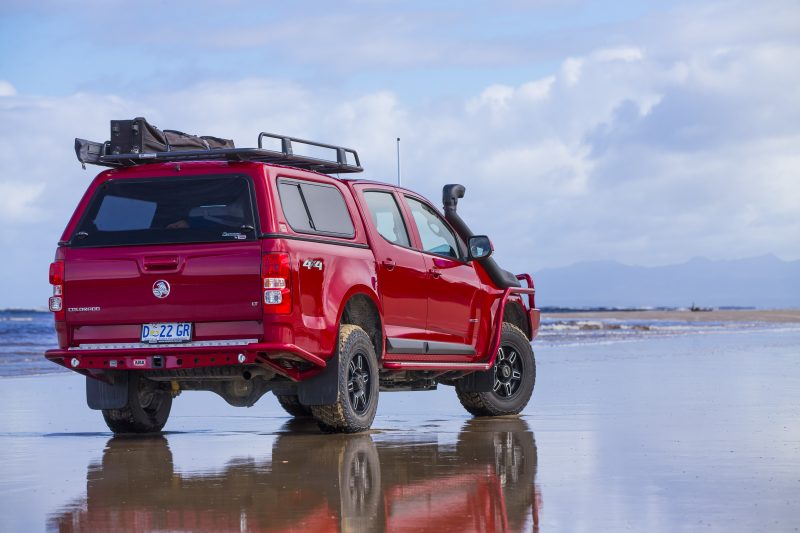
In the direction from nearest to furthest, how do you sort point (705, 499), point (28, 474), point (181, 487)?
point (705, 499) → point (181, 487) → point (28, 474)

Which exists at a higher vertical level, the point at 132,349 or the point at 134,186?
the point at 134,186

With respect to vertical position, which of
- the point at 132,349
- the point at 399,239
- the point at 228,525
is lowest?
the point at 228,525

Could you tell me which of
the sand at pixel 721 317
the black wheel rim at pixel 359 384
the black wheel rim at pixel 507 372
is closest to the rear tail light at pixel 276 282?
the black wheel rim at pixel 359 384

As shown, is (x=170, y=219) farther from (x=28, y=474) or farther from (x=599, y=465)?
(x=599, y=465)

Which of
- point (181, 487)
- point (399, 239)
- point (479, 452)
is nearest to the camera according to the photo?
point (181, 487)

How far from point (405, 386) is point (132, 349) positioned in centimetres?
312

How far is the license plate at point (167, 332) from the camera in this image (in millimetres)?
10375

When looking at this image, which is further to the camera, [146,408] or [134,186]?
[146,408]

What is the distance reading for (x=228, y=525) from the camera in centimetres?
666

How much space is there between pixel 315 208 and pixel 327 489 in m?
3.57

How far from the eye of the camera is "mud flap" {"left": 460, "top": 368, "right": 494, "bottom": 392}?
13.4 metres

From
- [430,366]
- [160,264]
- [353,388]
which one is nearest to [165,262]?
[160,264]

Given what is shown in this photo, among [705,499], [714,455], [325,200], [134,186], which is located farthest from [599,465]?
[134,186]

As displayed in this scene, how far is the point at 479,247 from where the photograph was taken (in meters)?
13.1
